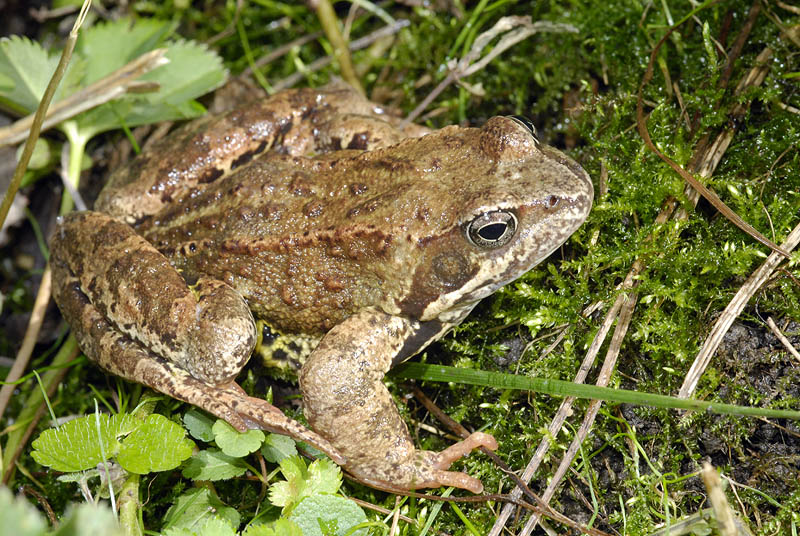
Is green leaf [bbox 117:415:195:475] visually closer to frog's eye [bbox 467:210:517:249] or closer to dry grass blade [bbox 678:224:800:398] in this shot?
frog's eye [bbox 467:210:517:249]

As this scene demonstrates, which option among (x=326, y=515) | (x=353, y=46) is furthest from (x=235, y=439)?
(x=353, y=46)

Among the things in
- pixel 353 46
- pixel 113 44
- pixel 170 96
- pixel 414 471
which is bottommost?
pixel 414 471

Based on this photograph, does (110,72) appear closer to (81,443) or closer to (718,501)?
(81,443)

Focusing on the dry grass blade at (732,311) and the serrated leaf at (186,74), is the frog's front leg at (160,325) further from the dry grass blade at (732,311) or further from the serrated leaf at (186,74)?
the dry grass blade at (732,311)

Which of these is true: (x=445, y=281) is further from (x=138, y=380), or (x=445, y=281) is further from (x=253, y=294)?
(x=138, y=380)

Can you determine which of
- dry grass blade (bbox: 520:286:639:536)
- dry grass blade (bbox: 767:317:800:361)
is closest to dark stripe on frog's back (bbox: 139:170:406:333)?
dry grass blade (bbox: 520:286:639:536)

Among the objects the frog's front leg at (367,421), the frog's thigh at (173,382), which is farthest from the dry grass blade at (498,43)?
the frog's thigh at (173,382)
